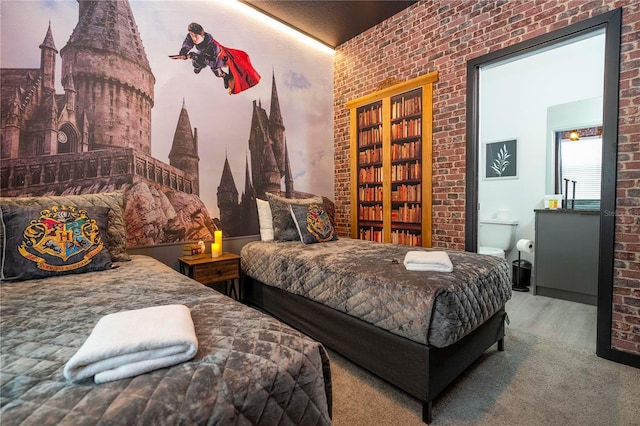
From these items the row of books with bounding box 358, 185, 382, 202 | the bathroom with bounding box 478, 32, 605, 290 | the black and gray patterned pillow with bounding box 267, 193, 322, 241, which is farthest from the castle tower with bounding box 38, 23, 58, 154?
the bathroom with bounding box 478, 32, 605, 290

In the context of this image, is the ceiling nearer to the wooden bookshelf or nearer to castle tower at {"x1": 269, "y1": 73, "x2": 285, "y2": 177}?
castle tower at {"x1": 269, "y1": 73, "x2": 285, "y2": 177}

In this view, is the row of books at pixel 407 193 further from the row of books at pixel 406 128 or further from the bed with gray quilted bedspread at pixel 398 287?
the bed with gray quilted bedspread at pixel 398 287

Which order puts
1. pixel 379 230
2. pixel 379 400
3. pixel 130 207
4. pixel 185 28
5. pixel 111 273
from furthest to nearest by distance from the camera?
pixel 379 230
pixel 185 28
pixel 130 207
pixel 111 273
pixel 379 400

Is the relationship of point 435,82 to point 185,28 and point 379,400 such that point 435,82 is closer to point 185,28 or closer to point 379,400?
point 185,28

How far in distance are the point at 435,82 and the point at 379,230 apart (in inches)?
73.3

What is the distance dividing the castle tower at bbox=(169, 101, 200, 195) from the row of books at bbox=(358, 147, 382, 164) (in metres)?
2.12

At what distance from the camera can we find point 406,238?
3.62 m

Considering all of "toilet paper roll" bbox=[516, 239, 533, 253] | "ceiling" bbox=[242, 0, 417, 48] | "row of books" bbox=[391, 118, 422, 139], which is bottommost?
"toilet paper roll" bbox=[516, 239, 533, 253]

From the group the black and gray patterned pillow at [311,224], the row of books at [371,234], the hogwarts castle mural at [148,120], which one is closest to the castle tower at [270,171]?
the hogwarts castle mural at [148,120]

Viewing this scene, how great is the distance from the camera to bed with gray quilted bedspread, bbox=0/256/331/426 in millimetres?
670

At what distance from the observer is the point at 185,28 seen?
2912mm

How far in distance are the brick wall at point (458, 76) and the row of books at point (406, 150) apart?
0.79 feet

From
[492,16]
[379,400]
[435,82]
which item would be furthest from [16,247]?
[492,16]

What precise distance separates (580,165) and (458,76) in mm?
2429
